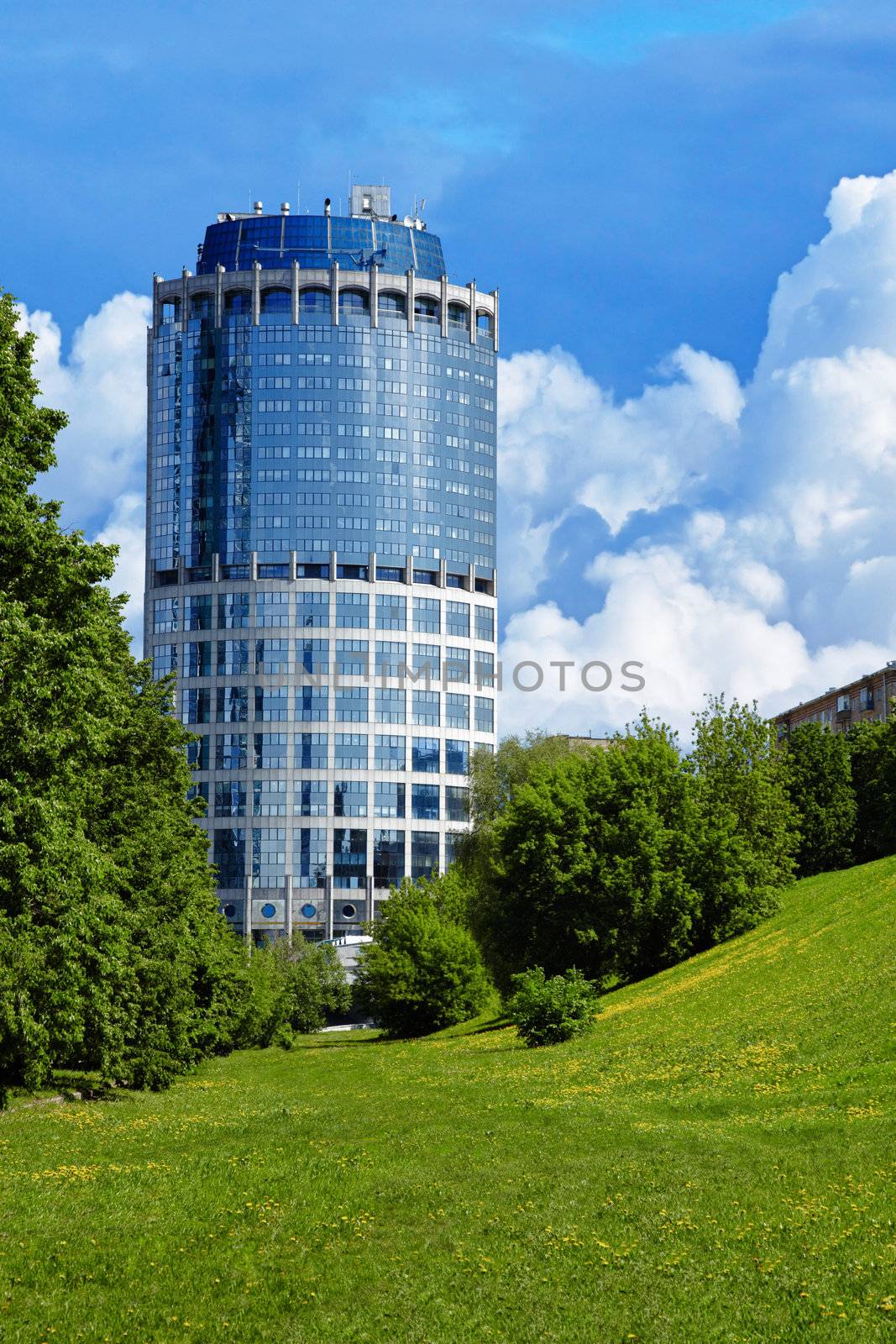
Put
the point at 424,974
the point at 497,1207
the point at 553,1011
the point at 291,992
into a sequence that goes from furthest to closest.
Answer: the point at 291,992 < the point at 424,974 < the point at 553,1011 < the point at 497,1207

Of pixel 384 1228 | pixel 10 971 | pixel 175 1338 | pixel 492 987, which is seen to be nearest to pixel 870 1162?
pixel 384 1228

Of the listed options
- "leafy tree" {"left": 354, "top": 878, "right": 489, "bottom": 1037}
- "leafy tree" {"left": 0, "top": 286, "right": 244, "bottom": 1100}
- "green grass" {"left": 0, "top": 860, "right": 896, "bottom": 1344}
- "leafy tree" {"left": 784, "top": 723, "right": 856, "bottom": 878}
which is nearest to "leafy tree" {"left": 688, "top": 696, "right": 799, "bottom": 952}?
"leafy tree" {"left": 784, "top": 723, "right": 856, "bottom": 878}

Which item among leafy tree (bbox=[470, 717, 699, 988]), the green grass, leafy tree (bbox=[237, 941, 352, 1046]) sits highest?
leafy tree (bbox=[470, 717, 699, 988])

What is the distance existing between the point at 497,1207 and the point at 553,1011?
3730 centimetres

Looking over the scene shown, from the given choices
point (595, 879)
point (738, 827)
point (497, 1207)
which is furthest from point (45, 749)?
point (738, 827)

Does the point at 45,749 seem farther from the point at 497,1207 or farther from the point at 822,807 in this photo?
the point at 822,807

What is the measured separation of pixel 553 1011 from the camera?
202 ft

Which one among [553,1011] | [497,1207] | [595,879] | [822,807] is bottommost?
[497,1207]

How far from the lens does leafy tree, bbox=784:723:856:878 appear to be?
10525cm

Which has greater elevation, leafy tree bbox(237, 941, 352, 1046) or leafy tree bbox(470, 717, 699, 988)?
leafy tree bbox(470, 717, 699, 988)

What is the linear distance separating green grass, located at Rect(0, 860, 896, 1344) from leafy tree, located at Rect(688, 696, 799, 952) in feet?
121

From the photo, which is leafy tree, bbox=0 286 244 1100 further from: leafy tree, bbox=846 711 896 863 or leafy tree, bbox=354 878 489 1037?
leafy tree, bbox=846 711 896 863

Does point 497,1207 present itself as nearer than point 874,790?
Yes

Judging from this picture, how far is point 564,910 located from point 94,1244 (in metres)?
62.8
